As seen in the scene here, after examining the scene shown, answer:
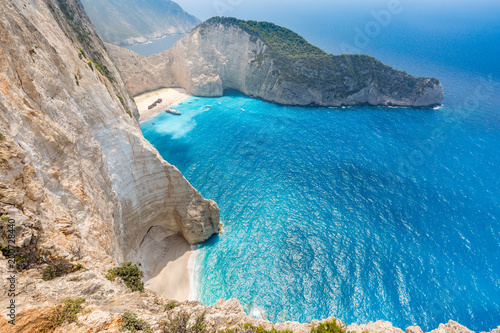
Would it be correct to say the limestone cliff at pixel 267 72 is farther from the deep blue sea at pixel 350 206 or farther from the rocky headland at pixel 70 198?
the rocky headland at pixel 70 198

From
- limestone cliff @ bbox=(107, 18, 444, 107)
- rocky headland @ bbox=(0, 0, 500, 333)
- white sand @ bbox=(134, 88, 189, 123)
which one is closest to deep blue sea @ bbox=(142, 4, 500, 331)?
white sand @ bbox=(134, 88, 189, 123)

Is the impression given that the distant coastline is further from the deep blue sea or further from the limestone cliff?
the deep blue sea

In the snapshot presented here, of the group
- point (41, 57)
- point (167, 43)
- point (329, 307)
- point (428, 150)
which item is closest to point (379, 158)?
point (428, 150)

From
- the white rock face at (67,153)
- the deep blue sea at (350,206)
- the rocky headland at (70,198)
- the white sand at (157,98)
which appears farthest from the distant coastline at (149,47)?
the rocky headland at (70,198)

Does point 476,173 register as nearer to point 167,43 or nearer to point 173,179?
point 173,179

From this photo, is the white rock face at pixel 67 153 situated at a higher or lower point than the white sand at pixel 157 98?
higher

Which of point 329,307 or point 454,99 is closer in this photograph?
point 329,307
